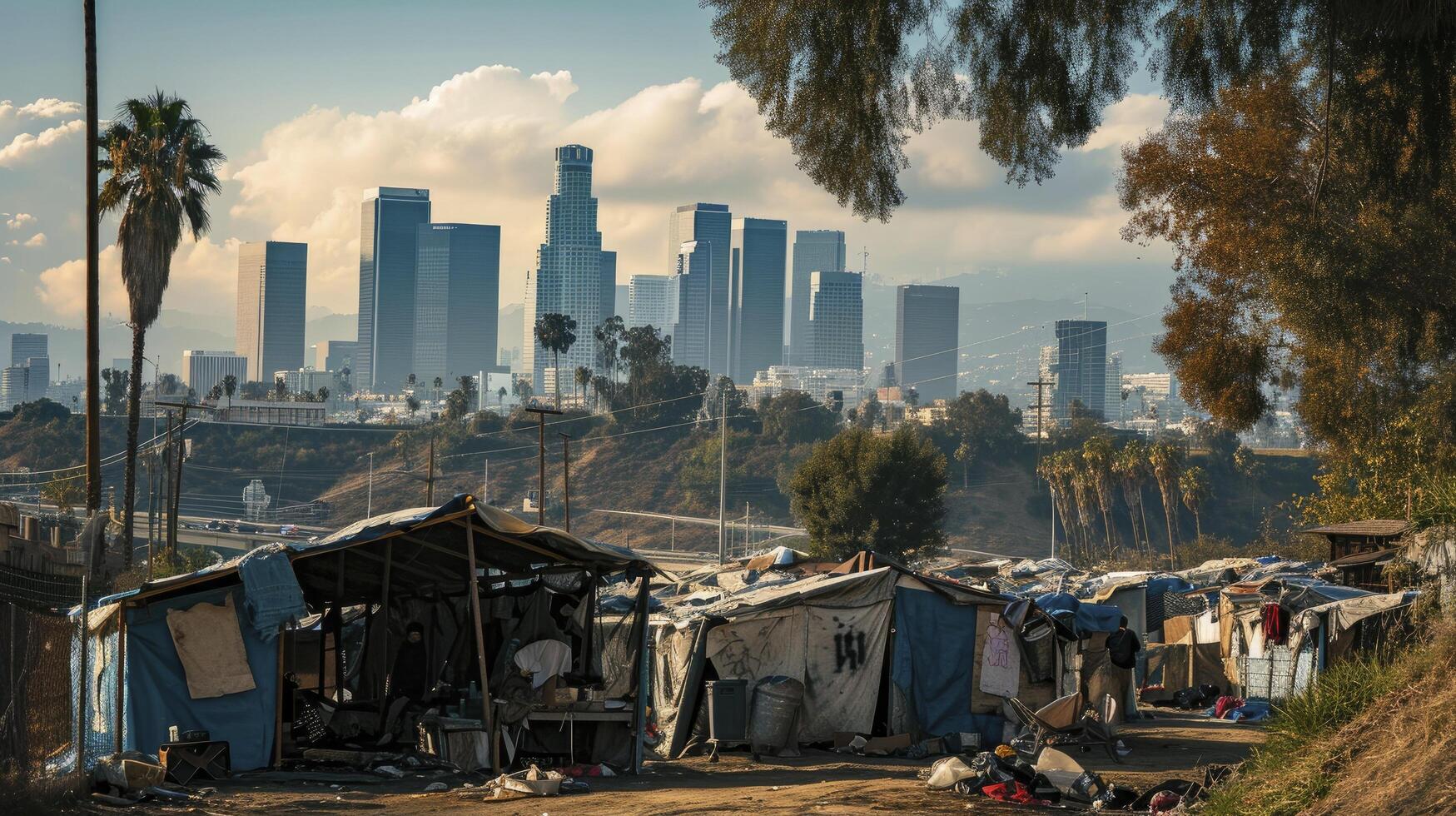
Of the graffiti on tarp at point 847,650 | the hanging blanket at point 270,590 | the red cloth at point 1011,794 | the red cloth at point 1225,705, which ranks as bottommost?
the red cloth at point 1225,705

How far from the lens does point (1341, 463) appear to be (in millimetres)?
40750

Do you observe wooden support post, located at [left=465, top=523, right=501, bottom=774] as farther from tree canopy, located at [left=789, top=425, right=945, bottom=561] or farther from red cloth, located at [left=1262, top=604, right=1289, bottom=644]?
tree canopy, located at [left=789, top=425, right=945, bottom=561]

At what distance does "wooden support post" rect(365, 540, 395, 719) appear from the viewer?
16203 mm

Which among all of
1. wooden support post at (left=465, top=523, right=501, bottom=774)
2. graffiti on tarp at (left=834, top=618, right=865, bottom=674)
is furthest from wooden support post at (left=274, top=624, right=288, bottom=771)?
graffiti on tarp at (left=834, top=618, right=865, bottom=674)

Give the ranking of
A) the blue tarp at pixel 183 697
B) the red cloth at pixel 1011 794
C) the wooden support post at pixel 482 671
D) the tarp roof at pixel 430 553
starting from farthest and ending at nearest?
the tarp roof at pixel 430 553
the wooden support post at pixel 482 671
the blue tarp at pixel 183 697
the red cloth at pixel 1011 794

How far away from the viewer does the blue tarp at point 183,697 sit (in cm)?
1409

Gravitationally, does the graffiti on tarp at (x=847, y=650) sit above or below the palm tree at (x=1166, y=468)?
below

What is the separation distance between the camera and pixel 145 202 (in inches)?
1433

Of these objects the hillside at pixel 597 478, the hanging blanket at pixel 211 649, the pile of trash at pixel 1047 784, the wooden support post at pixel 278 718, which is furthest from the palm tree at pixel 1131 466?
the hanging blanket at pixel 211 649

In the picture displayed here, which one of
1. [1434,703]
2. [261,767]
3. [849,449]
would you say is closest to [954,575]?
[849,449]

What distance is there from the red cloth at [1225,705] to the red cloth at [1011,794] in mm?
10361

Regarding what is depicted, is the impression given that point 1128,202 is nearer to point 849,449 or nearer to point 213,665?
point 213,665

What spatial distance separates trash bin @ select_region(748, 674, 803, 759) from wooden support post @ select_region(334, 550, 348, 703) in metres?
5.03

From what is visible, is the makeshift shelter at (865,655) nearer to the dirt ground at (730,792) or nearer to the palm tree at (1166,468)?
the dirt ground at (730,792)
